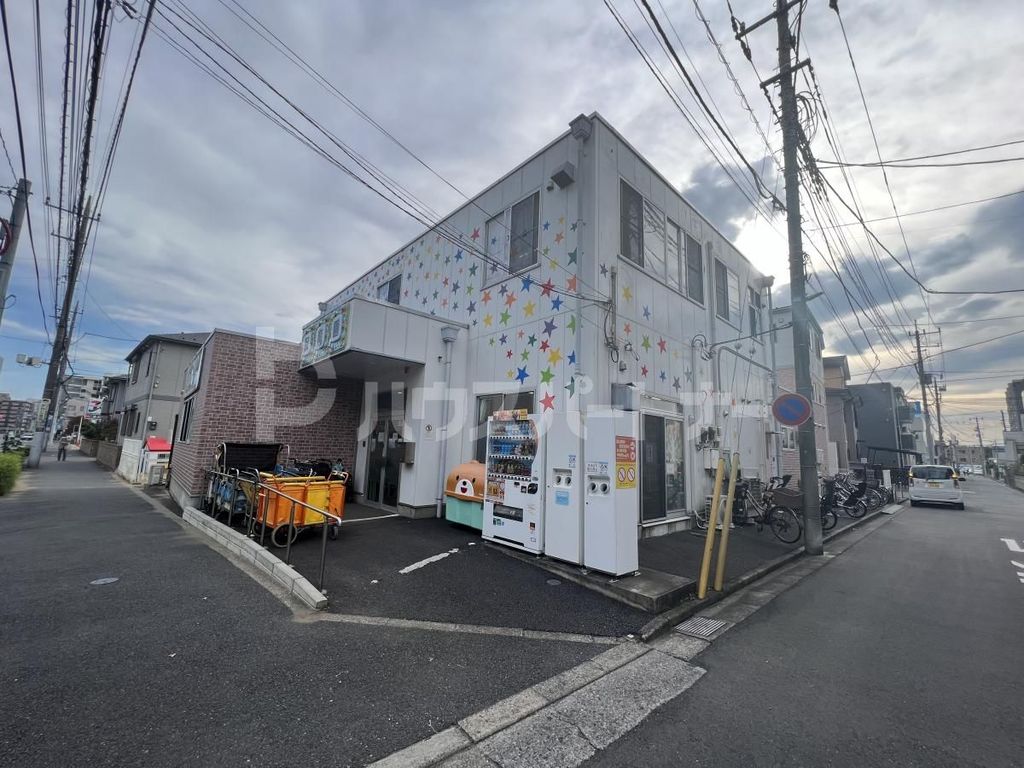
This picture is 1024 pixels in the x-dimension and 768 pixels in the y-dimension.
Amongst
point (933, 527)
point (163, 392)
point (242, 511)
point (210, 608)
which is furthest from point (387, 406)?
point (163, 392)

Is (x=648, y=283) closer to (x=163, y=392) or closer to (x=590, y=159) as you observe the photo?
(x=590, y=159)

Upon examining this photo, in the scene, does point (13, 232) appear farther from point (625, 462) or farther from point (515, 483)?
point (625, 462)

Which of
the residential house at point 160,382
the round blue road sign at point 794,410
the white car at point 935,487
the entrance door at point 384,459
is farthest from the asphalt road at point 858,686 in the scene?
the residential house at point 160,382

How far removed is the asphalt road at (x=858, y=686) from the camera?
8.30 ft

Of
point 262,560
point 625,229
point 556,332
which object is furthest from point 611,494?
point 625,229

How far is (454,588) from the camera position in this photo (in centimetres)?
485

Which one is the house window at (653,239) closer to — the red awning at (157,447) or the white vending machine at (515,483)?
the white vending machine at (515,483)

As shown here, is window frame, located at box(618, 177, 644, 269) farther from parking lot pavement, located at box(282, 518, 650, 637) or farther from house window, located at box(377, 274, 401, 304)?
house window, located at box(377, 274, 401, 304)

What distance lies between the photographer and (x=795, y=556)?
7.38 meters

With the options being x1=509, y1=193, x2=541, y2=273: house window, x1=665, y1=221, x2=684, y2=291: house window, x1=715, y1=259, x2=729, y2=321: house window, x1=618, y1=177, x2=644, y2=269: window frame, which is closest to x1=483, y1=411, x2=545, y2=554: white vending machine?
x1=509, y1=193, x2=541, y2=273: house window

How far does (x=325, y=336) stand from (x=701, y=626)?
7.70m

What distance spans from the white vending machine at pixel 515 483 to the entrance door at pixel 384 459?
117 inches

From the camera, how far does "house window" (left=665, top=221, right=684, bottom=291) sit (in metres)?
9.27

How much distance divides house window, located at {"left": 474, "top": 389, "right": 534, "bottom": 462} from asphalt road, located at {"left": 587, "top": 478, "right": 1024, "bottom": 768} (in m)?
4.44
